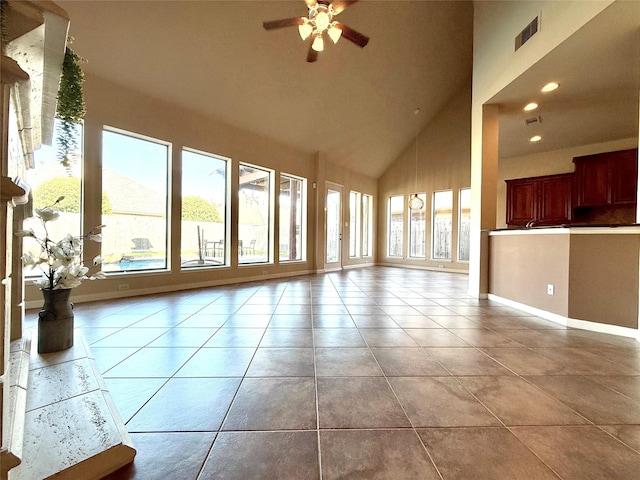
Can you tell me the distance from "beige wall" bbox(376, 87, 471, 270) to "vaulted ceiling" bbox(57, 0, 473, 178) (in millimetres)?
503

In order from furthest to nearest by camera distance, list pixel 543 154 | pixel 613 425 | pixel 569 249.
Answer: pixel 543 154, pixel 569 249, pixel 613 425

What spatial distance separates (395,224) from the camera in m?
9.19

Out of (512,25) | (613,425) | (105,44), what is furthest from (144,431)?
(512,25)

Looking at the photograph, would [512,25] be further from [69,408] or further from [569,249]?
[69,408]

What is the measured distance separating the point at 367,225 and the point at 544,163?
4933mm

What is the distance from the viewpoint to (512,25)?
356 centimetres

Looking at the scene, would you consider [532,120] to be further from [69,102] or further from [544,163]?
[69,102]

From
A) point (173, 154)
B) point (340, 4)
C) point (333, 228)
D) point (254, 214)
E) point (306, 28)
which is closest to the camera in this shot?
point (340, 4)

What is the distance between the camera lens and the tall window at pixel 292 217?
21.5 ft

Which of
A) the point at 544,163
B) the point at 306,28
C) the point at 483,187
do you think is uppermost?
the point at 306,28

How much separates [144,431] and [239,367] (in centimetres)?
68

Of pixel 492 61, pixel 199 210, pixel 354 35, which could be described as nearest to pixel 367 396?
pixel 354 35

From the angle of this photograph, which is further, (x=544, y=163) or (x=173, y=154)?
(x=544, y=163)

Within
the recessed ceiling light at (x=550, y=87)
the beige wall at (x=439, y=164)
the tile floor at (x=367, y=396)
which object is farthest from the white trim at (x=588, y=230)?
the beige wall at (x=439, y=164)
